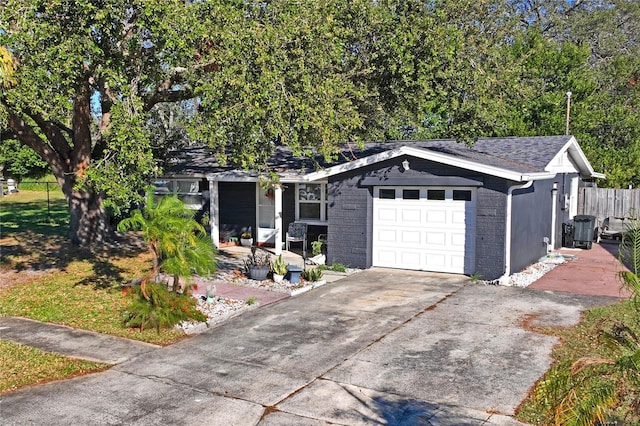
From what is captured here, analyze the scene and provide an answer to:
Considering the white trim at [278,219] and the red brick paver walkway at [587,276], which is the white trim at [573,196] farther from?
the white trim at [278,219]

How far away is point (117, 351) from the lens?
8.91 metres

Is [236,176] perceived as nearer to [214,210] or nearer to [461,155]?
[214,210]

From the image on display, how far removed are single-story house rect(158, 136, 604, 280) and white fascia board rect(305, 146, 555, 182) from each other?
0.03m

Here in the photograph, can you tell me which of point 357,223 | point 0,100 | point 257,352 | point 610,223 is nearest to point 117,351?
point 257,352

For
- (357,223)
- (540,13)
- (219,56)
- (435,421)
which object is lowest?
(435,421)

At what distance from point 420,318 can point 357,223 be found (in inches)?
211

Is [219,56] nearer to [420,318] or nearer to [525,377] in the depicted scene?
[420,318]

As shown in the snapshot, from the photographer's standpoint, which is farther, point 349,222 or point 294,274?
point 349,222

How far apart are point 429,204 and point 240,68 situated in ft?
21.0

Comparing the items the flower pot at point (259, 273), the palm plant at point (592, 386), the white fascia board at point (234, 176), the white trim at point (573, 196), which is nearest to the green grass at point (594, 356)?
the palm plant at point (592, 386)

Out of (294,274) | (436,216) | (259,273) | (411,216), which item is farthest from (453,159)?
(259,273)

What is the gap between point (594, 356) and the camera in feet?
25.0

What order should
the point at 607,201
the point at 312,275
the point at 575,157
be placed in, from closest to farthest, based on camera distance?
the point at 312,275 → the point at 575,157 → the point at 607,201

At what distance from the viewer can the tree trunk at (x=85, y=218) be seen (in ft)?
57.7
